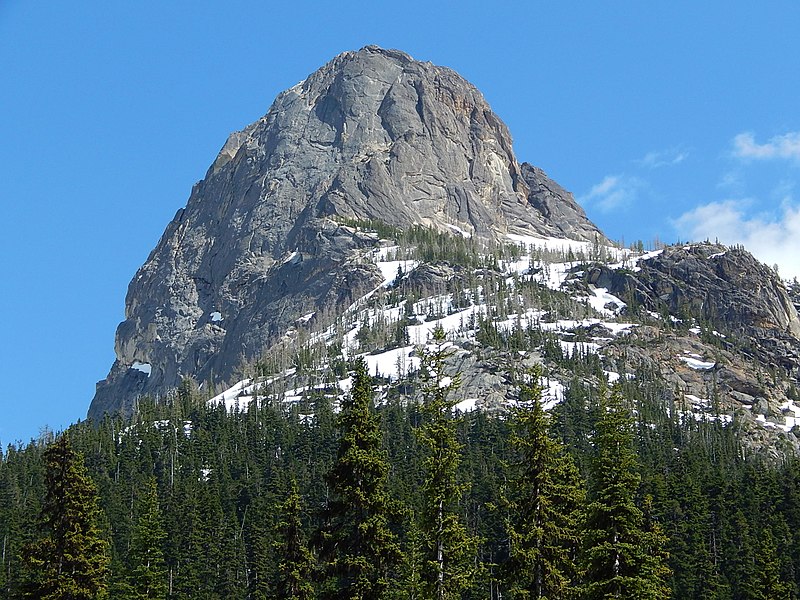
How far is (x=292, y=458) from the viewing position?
170 metres

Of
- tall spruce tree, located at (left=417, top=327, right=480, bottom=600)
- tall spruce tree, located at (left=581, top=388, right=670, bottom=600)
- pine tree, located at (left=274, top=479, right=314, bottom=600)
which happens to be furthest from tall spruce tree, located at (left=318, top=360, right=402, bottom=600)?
tall spruce tree, located at (left=581, top=388, right=670, bottom=600)

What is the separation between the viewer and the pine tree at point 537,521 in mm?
46406

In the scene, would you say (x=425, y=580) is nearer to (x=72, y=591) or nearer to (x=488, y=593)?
(x=72, y=591)

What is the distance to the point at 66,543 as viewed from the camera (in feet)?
163

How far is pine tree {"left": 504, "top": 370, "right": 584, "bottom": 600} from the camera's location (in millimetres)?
46406

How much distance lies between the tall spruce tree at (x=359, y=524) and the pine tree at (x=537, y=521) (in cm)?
574

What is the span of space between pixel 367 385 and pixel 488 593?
5601cm

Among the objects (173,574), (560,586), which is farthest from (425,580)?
(173,574)

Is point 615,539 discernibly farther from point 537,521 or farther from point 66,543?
point 66,543

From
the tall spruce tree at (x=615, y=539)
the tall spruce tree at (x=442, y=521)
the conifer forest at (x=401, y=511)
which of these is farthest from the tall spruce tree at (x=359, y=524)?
the tall spruce tree at (x=615, y=539)

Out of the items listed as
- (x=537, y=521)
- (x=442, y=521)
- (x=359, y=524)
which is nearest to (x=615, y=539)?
(x=537, y=521)

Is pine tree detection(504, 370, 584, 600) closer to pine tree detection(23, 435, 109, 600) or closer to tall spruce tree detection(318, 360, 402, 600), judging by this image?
tall spruce tree detection(318, 360, 402, 600)

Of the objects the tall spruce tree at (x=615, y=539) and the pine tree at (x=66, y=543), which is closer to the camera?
the tall spruce tree at (x=615, y=539)

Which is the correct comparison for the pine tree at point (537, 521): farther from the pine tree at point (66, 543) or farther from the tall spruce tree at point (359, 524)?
the pine tree at point (66, 543)
